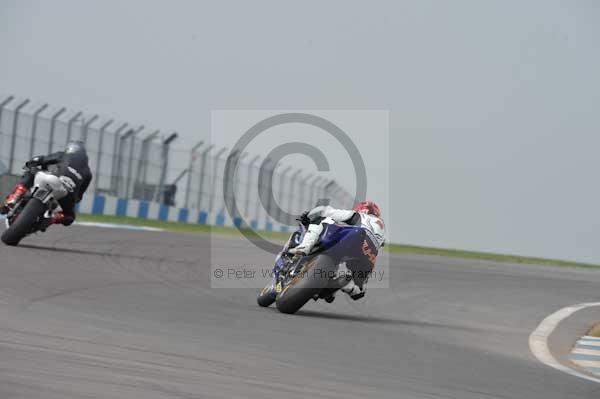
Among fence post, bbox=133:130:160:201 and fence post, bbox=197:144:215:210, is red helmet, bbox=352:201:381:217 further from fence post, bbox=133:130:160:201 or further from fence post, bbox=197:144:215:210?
fence post, bbox=197:144:215:210

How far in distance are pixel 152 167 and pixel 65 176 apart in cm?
1915

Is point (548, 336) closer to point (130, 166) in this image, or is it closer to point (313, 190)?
point (130, 166)

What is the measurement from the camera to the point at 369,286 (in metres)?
16.1

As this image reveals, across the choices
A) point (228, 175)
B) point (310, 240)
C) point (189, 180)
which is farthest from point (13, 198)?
point (228, 175)

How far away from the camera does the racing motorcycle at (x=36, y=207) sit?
45.8 feet

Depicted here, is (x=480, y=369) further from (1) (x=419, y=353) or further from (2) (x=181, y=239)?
(2) (x=181, y=239)

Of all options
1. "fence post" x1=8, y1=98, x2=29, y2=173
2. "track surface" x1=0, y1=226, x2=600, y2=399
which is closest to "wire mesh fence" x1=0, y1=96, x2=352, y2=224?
"fence post" x1=8, y1=98, x2=29, y2=173

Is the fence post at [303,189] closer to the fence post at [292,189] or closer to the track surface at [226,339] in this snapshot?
the fence post at [292,189]

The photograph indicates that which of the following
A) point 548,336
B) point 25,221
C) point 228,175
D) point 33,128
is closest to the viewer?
point 548,336

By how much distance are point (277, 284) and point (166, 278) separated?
2556 mm

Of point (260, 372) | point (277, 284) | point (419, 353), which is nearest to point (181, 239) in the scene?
point (277, 284)

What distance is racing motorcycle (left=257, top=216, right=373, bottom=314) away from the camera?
10.3 metres

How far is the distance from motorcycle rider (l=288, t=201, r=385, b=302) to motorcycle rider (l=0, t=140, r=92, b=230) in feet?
15.6

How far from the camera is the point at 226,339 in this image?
319 inches
